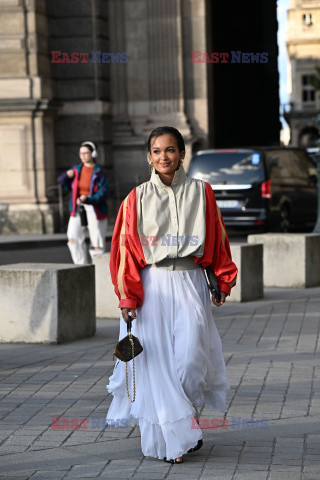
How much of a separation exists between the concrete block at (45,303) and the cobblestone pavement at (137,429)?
0.16 meters

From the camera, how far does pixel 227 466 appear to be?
5531 millimetres

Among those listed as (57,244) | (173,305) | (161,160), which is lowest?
(57,244)

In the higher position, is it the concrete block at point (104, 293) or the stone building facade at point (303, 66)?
the stone building facade at point (303, 66)

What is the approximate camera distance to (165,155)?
5.74m

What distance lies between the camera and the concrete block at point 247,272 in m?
11.9

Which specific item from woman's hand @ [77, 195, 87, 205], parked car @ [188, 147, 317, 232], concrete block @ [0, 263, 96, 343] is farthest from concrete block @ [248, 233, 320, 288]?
parked car @ [188, 147, 317, 232]

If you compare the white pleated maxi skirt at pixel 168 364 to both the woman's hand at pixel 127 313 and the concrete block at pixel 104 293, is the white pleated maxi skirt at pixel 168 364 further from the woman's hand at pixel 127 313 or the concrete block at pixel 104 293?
the concrete block at pixel 104 293

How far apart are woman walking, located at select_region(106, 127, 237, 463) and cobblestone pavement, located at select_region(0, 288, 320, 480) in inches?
8.1

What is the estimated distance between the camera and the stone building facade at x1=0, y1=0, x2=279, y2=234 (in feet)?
68.6

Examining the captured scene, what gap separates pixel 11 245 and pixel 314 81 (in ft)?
182

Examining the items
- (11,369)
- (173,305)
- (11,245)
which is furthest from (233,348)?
(11,245)

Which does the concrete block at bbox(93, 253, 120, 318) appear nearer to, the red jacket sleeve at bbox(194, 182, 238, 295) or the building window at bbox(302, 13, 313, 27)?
the red jacket sleeve at bbox(194, 182, 238, 295)

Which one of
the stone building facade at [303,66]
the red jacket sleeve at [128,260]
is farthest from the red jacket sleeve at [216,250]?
the stone building facade at [303,66]

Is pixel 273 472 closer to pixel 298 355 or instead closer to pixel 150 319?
pixel 150 319
